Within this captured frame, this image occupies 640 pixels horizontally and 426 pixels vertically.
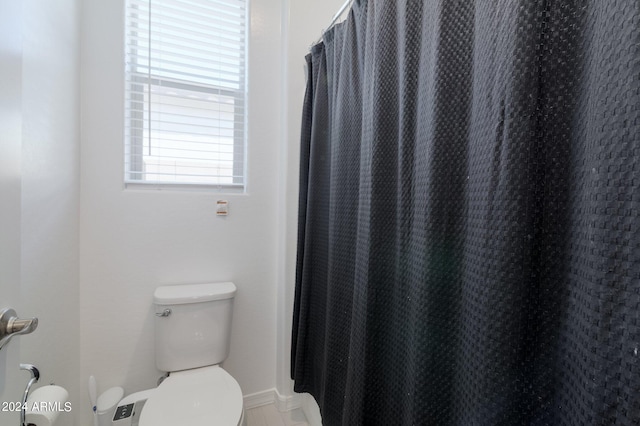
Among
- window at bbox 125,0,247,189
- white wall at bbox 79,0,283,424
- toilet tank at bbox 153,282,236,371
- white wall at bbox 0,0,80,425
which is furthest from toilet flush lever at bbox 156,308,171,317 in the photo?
window at bbox 125,0,247,189

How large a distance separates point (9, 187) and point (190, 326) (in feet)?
3.31

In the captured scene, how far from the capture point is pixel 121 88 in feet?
4.45

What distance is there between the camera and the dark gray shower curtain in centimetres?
40

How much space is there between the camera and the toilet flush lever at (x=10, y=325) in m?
0.49

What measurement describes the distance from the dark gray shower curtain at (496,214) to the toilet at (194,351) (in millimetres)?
594

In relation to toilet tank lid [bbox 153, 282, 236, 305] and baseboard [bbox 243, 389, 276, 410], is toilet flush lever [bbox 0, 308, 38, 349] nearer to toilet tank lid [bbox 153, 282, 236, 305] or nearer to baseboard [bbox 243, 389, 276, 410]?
toilet tank lid [bbox 153, 282, 236, 305]

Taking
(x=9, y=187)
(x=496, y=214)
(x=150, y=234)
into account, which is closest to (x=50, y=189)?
(x=150, y=234)

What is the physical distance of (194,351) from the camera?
133 centimetres

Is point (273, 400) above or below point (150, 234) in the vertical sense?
below

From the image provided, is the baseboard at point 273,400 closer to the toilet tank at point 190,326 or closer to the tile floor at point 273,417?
the tile floor at point 273,417

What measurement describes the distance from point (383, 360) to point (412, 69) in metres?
0.96

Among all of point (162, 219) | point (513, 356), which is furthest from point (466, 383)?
point (162, 219)

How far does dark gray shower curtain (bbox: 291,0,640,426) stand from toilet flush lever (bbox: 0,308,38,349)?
83 cm

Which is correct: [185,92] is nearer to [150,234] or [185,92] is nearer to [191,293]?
[150,234]
